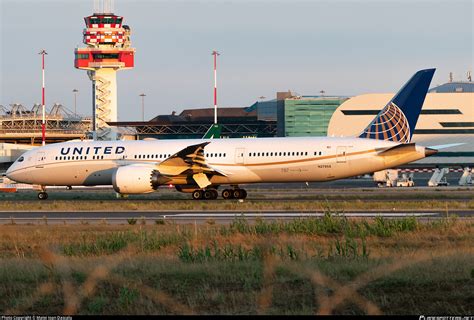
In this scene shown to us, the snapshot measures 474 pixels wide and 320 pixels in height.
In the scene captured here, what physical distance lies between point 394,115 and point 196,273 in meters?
32.6

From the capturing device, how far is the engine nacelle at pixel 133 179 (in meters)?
43.9

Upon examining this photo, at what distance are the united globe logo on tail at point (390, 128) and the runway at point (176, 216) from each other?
10.8 meters

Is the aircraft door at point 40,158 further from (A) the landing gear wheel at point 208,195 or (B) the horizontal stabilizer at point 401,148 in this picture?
(B) the horizontal stabilizer at point 401,148

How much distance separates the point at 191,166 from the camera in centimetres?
4556

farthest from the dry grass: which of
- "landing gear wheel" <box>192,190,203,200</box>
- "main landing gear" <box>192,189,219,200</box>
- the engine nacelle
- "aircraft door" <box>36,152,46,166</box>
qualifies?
"aircraft door" <box>36,152,46,166</box>

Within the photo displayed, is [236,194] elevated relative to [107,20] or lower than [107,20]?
lower

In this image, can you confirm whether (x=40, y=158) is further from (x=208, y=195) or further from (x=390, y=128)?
(x=390, y=128)

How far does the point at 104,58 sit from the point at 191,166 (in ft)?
300

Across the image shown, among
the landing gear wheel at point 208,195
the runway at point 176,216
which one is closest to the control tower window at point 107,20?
the landing gear wheel at point 208,195

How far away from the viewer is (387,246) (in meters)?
20.9

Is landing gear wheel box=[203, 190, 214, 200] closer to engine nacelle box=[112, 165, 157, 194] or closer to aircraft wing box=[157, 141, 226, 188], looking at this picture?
aircraft wing box=[157, 141, 226, 188]

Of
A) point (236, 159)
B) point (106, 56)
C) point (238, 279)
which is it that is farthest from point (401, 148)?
point (106, 56)

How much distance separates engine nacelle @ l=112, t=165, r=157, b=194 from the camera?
1729 inches

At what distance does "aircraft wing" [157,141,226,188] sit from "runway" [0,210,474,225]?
8229 mm
